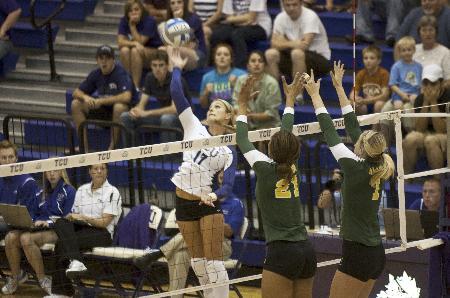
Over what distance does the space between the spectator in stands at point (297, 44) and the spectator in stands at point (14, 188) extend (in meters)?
3.55

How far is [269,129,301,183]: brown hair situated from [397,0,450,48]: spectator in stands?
20.3 ft

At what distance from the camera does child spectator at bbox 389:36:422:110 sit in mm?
14250

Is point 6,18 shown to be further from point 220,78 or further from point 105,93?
point 220,78

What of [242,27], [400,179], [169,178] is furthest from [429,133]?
[242,27]

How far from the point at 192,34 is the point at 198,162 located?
5.14 metres

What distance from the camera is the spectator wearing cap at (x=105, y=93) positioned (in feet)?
49.8

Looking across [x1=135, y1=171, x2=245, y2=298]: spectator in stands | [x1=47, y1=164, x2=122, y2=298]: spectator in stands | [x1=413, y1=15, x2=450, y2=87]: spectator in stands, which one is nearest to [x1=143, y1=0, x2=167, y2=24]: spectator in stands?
[x1=413, y1=15, x2=450, y2=87]: spectator in stands

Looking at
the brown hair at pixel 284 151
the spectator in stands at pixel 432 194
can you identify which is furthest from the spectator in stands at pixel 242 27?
the brown hair at pixel 284 151

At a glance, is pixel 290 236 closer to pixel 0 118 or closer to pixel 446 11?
pixel 446 11

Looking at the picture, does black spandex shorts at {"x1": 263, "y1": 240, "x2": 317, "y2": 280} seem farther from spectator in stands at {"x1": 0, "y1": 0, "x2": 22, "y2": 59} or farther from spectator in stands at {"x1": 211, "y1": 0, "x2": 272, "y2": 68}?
spectator in stands at {"x1": 0, "y1": 0, "x2": 22, "y2": 59}

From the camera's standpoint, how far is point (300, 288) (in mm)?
9258

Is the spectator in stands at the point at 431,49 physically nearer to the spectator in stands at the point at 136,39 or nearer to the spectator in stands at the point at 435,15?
the spectator in stands at the point at 435,15

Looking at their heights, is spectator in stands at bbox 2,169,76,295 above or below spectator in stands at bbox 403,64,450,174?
below

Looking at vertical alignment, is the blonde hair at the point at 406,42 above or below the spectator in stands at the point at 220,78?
above
